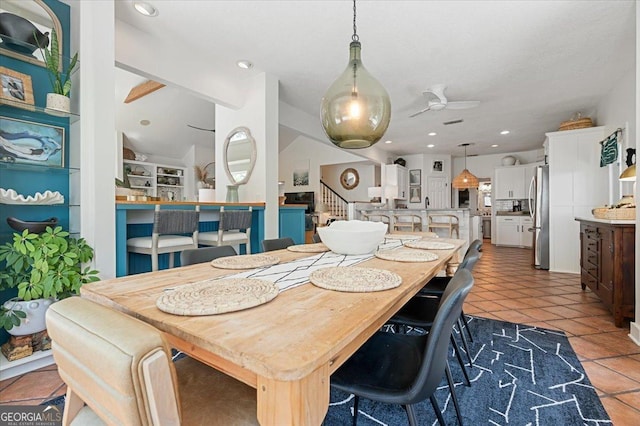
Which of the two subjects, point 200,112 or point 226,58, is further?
point 200,112

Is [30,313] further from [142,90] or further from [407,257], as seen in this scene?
[142,90]

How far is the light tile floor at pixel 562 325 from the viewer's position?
5.12ft

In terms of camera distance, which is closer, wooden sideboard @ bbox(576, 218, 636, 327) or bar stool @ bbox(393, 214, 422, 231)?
wooden sideboard @ bbox(576, 218, 636, 327)

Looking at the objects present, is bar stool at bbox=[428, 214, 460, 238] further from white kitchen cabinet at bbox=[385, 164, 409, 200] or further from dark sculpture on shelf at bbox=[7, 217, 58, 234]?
dark sculpture on shelf at bbox=[7, 217, 58, 234]

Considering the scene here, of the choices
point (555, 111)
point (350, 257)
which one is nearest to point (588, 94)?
point (555, 111)

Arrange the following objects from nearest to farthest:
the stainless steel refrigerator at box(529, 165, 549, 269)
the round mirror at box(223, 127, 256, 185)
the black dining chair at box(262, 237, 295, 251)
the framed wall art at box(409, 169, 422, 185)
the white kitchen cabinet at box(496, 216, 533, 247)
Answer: the black dining chair at box(262, 237, 295, 251) < the round mirror at box(223, 127, 256, 185) < the stainless steel refrigerator at box(529, 165, 549, 269) < the white kitchen cabinet at box(496, 216, 533, 247) < the framed wall art at box(409, 169, 422, 185)

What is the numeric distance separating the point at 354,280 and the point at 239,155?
3.05 meters

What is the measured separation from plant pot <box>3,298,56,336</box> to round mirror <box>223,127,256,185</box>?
2250 millimetres

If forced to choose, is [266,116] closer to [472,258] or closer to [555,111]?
[472,258]

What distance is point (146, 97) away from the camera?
589cm

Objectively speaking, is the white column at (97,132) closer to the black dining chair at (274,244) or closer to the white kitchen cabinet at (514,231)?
the black dining chair at (274,244)

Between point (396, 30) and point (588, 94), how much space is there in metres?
3.39

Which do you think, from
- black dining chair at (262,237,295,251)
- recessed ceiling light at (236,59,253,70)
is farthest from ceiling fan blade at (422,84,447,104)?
black dining chair at (262,237,295,251)

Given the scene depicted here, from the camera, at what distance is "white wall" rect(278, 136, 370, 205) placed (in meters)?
8.35
